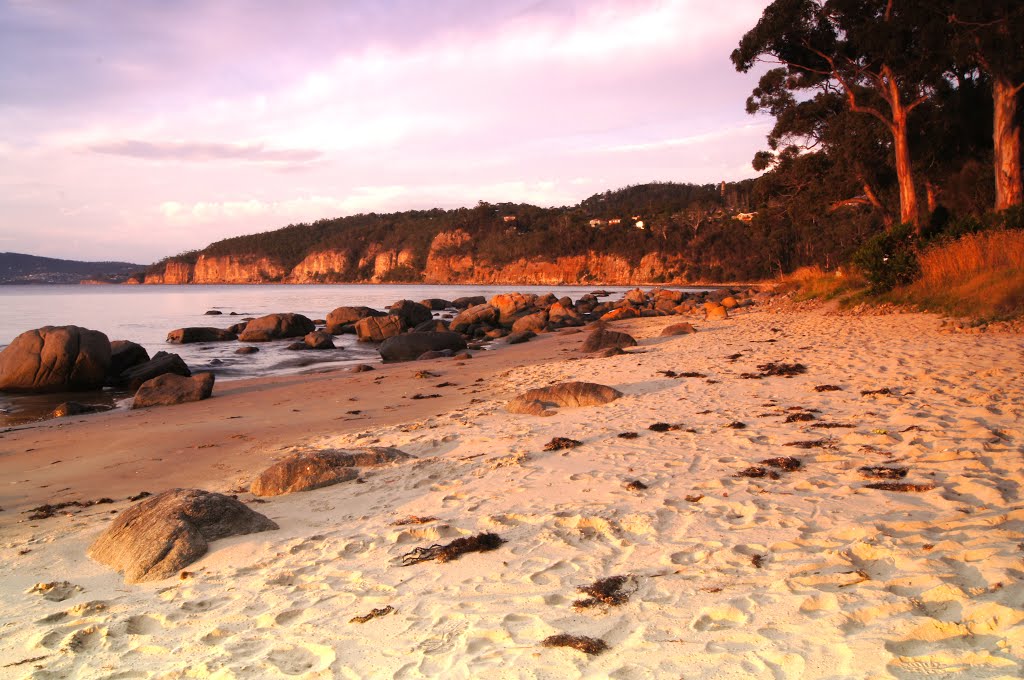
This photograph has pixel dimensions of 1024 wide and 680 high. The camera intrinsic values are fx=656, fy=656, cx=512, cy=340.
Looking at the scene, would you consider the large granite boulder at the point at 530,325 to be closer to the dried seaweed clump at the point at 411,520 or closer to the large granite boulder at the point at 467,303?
the large granite boulder at the point at 467,303

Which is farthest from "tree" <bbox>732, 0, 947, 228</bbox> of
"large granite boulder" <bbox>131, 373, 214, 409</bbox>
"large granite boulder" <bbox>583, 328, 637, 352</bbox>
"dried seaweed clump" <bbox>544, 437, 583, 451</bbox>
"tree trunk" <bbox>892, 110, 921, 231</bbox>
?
"large granite boulder" <bbox>131, 373, 214, 409</bbox>

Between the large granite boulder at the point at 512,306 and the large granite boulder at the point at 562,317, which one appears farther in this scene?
the large granite boulder at the point at 512,306

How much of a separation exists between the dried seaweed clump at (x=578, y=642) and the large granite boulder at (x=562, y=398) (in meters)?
5.49

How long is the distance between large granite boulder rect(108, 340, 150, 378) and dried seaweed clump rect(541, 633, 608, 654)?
14853 mm

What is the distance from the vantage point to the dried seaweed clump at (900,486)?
4676 mm

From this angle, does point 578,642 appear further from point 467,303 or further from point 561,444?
point 467,303

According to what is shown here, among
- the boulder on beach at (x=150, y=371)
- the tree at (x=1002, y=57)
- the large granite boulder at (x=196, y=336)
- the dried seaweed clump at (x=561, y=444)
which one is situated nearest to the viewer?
the dried seaweed clump at (x=561, y=444)

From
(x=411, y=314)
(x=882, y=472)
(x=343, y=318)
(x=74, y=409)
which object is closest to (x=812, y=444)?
(x=882, y=472)

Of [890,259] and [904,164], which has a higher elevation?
[904,164]

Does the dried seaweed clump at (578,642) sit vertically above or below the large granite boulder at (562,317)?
above

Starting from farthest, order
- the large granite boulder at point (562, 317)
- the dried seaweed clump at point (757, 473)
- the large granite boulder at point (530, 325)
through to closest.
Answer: the large granite boulder at point (562, 317) < the large granite boulder at point (530, 325) < the dried seaweed clump at point (757, 473)

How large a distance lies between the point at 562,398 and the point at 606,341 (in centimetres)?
774

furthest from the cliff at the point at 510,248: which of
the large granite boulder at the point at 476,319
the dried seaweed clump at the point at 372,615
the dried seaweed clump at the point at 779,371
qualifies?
the dried seaweed clump at the point at 372,615

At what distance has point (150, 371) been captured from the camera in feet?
48.9
